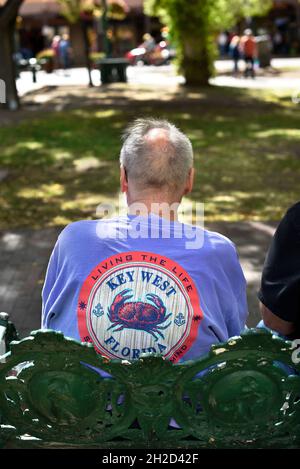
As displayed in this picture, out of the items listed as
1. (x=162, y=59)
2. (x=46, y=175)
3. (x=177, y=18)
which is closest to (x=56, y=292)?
(x=46, y=175)

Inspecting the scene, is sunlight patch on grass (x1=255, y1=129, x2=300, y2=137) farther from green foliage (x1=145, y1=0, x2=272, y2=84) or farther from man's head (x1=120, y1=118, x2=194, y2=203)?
man's head (x1=120, y1=118, x2=194, y2=203)

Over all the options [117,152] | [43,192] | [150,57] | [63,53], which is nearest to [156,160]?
[43,192]

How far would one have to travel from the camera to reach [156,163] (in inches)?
115

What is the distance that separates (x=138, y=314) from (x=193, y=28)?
24087mm

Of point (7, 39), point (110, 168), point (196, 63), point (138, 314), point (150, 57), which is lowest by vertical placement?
point (150, 57)

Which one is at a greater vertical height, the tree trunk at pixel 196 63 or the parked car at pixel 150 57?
the tree trunk at pixel 196 63

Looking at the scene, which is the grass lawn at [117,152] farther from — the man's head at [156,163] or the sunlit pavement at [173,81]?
the sunlit pavement at [173,81]

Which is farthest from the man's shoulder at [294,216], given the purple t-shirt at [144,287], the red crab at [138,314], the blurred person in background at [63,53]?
the blurred person in background at [63,53]

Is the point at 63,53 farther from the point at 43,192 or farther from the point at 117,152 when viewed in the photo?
the point at 43,192

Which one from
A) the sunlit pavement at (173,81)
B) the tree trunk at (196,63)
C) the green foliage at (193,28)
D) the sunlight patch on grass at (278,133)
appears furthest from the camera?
the sunlit pavement at (173,81)

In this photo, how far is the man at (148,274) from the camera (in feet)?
8.95

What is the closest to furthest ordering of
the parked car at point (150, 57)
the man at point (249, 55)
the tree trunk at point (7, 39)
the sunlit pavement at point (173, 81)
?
the tree trunk at point (7, 39) → the sunlit pavement at point (173, 81) → the man at point (249, 55) → the parked car at point (150, 57)

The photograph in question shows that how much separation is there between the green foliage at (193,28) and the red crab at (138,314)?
2374 centimetres
